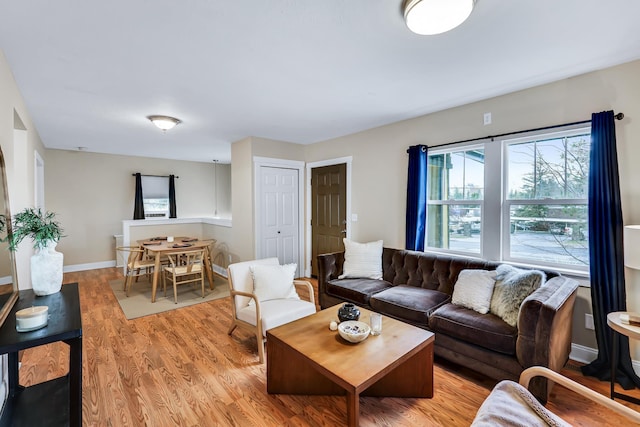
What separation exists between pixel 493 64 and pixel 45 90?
397cm

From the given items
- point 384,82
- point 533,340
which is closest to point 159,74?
point 384,82

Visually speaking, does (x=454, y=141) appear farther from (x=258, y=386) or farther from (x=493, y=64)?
(x=258, y=386)

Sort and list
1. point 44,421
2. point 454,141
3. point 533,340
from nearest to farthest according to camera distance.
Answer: point 44,421 < point 533,340 < point 454,141

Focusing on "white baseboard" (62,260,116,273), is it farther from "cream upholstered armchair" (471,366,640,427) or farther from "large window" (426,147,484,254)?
"cream upholstered armchair" (471,366,640,427)

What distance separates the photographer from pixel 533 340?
1.96 m

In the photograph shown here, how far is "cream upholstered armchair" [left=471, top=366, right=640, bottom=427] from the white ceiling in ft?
6.41

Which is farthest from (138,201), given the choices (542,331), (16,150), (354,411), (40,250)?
(542,331)

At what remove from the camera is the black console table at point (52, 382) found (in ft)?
4.70

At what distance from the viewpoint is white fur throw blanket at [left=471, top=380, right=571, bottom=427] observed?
1.20 meters

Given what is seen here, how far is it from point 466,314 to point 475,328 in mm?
179

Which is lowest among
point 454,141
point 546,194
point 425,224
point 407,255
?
point 407,255

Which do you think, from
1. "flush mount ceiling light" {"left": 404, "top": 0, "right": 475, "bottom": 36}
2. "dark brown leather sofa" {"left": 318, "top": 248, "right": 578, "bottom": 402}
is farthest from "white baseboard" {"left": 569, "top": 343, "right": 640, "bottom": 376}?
"flush mount ceiling light" {"left": 404, "top": 0, "right": 475, "bottom": 36}

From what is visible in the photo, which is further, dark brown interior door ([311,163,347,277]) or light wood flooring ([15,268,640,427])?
dark brown interior door ([311,163,347,277])

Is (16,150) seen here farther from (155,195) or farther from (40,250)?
(155,195)
